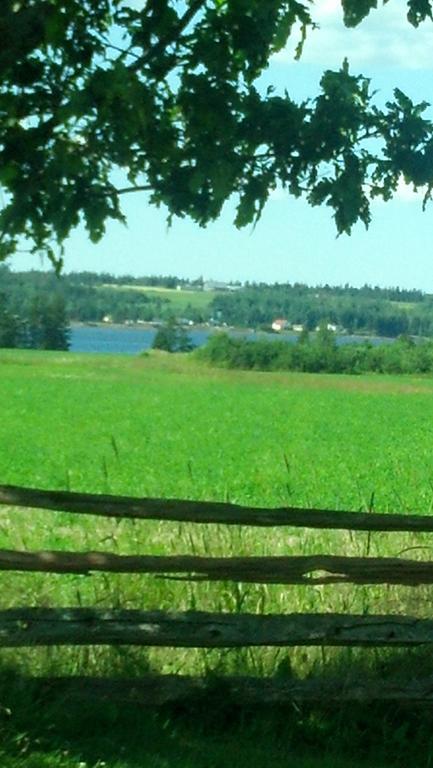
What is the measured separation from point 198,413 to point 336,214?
29.9 m

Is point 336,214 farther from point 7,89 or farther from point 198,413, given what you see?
point 198,413

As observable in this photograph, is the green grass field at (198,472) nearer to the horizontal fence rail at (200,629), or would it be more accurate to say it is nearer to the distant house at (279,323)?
the horizontal fence rail at (200,629)

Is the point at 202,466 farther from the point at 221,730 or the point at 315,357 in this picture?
the point at 315,357

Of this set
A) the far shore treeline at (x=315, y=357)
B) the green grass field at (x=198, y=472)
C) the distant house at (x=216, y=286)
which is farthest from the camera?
the far shore treeline at (x=315, y=357)

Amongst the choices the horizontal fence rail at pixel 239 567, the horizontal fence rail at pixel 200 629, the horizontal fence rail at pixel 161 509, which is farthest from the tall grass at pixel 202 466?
the horizontal fence rail at pixel 161 509

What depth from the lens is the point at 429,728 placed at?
6.00m

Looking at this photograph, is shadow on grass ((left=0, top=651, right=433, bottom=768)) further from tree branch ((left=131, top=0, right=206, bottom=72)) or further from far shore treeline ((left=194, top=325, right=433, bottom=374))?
far shore treeline ((left=194, top=325, right=433, bottom=374))

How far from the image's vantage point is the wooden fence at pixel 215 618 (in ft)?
19.2

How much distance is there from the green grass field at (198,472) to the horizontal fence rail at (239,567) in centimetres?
38

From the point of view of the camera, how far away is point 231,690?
5891 millimetres

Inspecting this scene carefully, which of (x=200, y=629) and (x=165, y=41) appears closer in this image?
(x=165, y=41)

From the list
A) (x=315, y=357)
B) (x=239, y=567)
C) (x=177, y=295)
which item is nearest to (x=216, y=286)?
(x=177, y=295)

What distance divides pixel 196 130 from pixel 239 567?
6.96 feet

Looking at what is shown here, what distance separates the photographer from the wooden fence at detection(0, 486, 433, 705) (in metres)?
5.86
